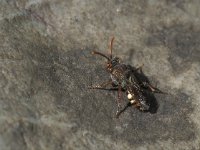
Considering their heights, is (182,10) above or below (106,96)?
above

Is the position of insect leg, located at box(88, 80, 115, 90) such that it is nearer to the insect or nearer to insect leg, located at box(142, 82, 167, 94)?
the insect

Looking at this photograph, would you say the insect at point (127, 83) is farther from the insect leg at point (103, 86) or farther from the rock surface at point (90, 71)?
the rock surface at point (90, 71)

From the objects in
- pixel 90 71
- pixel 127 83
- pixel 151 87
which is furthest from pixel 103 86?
pixel 151 87

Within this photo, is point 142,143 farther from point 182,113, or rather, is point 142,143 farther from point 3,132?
point 3,132

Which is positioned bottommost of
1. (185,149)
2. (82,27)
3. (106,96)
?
(185,149)

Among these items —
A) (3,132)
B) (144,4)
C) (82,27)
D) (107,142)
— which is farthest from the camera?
(144,4)

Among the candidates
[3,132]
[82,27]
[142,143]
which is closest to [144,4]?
[82,27]

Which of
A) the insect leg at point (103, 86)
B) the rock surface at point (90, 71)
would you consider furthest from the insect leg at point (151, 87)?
the insect leg at point (103, 86)
